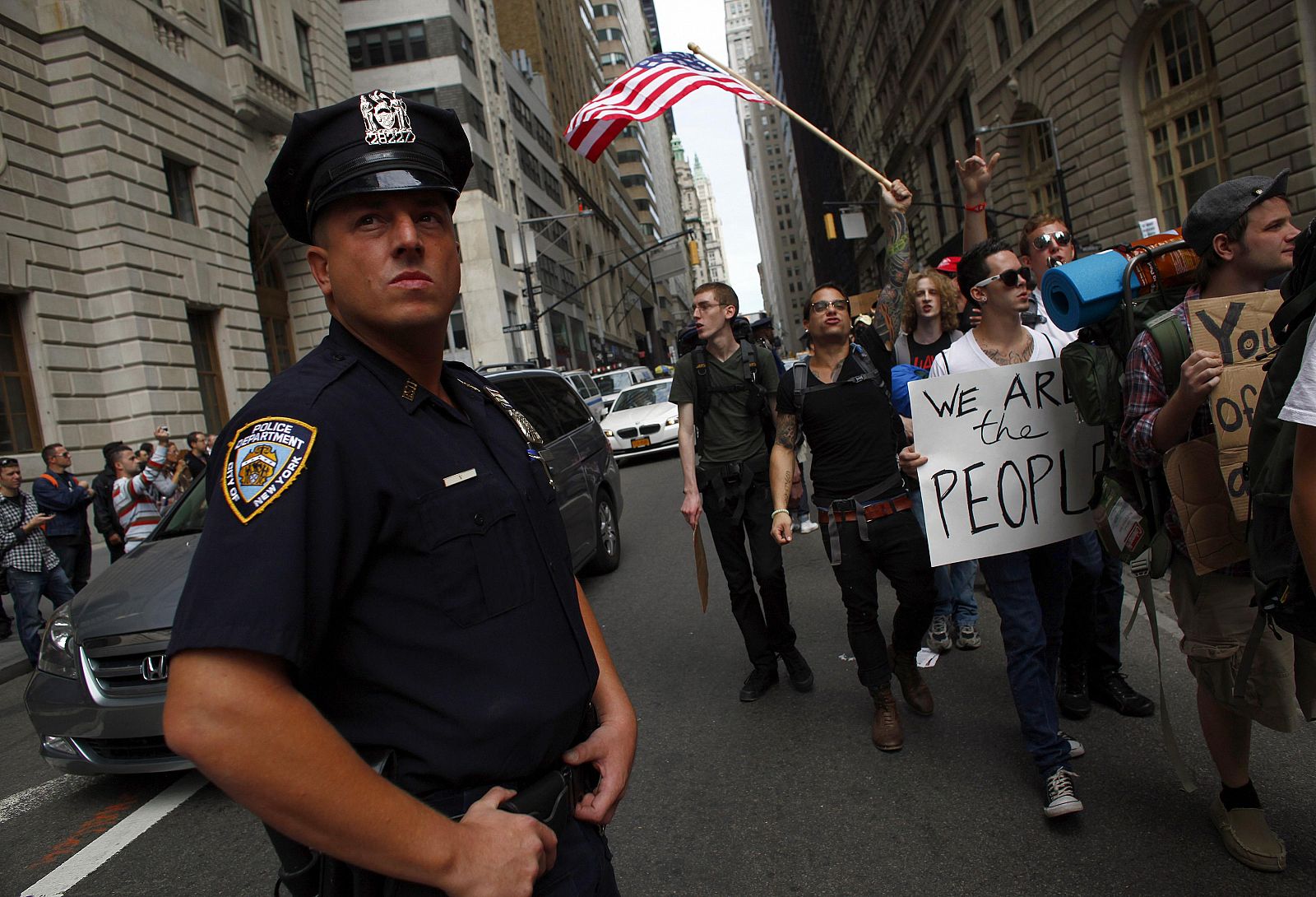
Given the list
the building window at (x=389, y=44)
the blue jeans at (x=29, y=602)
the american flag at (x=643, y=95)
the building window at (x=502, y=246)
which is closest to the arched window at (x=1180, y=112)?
the american flag at (x=643, y=95)

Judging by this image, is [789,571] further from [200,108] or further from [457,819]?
[200,108]

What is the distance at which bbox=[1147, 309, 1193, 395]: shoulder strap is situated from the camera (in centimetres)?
273

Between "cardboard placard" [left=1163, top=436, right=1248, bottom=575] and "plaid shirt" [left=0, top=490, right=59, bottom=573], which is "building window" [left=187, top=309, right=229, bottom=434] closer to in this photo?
"plaid shirt" [left=0, top=490, right=59, bottom=573]

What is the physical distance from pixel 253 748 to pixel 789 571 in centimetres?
703

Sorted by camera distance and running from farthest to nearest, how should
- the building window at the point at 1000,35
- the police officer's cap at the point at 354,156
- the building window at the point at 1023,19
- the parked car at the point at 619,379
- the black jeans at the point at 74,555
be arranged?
1. the building window at the point at 1000,35
2. the building window at the point at 1023,19
3. the parked car at the point at 619,379
4. the black jeans at the point at 74,555
5. the police officer's cap at the point at 354,156

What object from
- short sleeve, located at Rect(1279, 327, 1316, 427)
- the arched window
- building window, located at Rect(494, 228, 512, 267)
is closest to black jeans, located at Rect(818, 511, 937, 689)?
short sleeve, located at Rect(1279, 327, 1316, 427)

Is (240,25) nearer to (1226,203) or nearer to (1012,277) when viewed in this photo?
(1012,277)

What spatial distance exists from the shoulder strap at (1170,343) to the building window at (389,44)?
40.9 meters

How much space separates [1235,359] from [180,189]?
19776 mm

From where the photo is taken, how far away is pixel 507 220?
42.8m

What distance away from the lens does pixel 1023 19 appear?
29.0m

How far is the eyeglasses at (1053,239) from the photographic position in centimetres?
478

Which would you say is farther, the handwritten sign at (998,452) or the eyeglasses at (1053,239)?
the eyeglasses at (1053,239)

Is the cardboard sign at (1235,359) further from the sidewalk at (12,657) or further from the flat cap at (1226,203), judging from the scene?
the sidewalk at (12,657)
